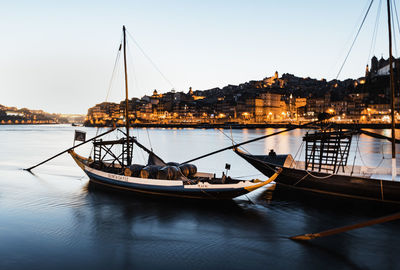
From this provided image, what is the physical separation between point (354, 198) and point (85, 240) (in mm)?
10385

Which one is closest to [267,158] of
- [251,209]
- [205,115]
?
[251,209]

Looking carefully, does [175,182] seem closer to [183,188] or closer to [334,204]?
[183,188]

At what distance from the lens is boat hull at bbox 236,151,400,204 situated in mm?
12039

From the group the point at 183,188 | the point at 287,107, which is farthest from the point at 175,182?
the point at 287,107

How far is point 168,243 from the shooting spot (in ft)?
31.9

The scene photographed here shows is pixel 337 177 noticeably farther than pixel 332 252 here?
Yes

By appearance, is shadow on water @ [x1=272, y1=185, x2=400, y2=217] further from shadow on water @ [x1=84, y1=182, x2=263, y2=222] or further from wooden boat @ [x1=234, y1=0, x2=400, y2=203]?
shadow on water @ [x1=84, y1=182, x2=263, y2=222]

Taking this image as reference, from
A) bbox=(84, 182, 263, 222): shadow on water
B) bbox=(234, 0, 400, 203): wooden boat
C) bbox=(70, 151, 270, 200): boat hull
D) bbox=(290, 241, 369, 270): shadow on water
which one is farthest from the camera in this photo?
bbox=(70, 151, 270, 200): boat hull

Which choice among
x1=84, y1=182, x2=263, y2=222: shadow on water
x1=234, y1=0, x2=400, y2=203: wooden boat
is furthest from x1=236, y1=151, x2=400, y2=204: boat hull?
x1=84, y1=182, x2=263, y2=222: shadow on water

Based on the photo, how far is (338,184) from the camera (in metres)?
13.2

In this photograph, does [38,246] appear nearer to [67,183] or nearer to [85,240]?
[85,240]

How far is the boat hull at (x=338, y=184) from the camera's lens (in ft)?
39.5

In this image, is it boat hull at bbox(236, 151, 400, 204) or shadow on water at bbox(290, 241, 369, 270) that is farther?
boat hull at bbox(236, 151, 400, 204)

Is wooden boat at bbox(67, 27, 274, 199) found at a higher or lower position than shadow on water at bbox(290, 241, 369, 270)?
higher
